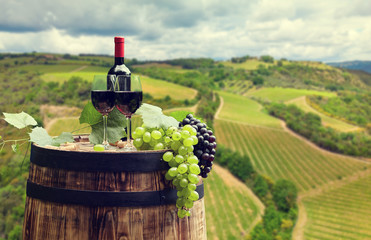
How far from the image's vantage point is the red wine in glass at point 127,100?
1915 millimetres

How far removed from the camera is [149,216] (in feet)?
5.77

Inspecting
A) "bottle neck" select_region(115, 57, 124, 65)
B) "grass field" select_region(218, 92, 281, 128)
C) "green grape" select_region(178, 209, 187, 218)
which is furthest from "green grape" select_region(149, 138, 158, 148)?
"grass field" select_region(218, 92, 281, 128)

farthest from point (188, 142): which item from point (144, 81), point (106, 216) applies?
point (144, 81)

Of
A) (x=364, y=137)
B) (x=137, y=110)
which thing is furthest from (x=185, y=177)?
(x=364, y=137)

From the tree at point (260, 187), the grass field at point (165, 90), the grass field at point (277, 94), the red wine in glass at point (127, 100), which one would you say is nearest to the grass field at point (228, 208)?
the tree at point (260, 187)

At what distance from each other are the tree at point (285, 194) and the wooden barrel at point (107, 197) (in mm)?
59694

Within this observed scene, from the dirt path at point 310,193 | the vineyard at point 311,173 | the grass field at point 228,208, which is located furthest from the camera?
the vineyard at point 311,173

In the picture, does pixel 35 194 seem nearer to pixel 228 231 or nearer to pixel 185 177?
pixel 185 177

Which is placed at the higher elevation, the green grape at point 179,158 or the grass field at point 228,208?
the green grape at point 179,158

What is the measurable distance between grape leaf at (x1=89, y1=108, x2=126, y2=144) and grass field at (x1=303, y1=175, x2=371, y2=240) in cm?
5629

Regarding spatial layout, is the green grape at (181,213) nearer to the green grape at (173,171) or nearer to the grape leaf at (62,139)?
the green grape at (173,171)

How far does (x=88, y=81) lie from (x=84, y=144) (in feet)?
238

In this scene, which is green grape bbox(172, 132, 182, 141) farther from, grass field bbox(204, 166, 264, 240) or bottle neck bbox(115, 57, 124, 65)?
grass field bbox(204, 166, 264, 240)

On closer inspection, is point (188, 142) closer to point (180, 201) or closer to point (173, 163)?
point (173, 163)
